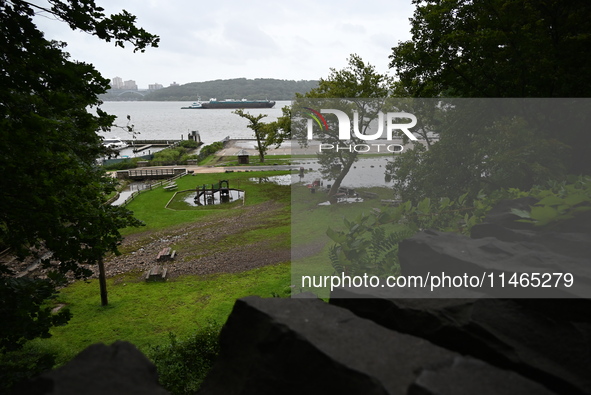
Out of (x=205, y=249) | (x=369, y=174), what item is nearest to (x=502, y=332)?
(x=369, y=174)

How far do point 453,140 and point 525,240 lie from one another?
10.3 metres

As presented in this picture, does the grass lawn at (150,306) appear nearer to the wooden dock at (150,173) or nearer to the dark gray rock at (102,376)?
the dark gray rock at (102,376)

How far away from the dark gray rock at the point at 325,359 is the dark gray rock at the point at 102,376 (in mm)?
782

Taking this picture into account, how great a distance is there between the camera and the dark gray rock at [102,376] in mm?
3013

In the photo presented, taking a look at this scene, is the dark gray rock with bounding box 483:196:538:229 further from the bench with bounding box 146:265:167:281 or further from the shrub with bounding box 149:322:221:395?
the bench with bounding box 146:265:167:281

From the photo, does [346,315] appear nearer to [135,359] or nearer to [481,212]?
[135,359]

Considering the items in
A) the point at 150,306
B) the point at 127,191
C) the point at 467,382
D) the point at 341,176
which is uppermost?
the point at 467,382

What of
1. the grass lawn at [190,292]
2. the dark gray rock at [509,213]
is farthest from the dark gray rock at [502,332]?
the grass lawn at [190,292]

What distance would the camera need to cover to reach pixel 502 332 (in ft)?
11.5

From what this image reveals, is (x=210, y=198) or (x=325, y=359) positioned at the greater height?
(x=325, y=359)

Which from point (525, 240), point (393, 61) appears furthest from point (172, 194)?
point (525, 240)

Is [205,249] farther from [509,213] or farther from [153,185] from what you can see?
[153,185]

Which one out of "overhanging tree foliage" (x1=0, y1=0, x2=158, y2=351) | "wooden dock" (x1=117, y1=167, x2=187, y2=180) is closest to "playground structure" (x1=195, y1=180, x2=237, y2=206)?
"wooden dock" (x1=117, y1=167, x2=187, y2=180)

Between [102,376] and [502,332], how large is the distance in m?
3.24
